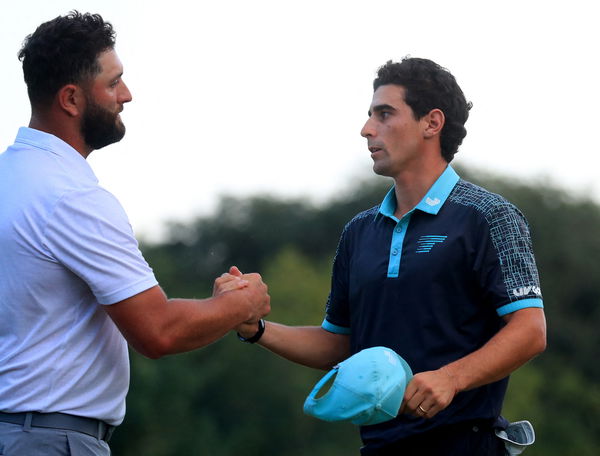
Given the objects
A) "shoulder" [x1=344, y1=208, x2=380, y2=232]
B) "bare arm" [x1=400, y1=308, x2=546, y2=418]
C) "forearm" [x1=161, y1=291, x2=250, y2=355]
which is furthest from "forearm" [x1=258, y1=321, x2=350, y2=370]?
"bare arm" [x1=400, y1=308, x2=546, y2=418]

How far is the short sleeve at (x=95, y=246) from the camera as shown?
4.37 meters

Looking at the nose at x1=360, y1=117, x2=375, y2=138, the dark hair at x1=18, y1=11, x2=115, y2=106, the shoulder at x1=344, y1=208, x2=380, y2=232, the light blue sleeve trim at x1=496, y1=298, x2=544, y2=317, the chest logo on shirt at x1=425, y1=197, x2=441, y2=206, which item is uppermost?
the dark hair at x1=18, y1=11, x2=115, y2=106

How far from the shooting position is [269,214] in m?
69.2

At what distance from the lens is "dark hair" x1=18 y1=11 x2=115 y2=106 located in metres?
4.71

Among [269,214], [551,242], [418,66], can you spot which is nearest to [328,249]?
[269,214]

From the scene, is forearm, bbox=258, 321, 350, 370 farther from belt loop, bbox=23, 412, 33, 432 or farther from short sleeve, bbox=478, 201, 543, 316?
belt loop, bbox=23, 412, 33, 432

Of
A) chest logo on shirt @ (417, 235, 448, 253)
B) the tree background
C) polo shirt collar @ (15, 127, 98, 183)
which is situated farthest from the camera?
the tree background

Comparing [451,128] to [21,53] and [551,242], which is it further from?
[551,242]

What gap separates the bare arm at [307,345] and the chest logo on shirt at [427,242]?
0.88 metres

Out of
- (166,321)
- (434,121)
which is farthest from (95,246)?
(434,121)

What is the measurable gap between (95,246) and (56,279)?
0.23 metres

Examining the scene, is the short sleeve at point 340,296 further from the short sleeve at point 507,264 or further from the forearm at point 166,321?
the forearm at point 166,321

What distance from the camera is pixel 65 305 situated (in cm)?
445

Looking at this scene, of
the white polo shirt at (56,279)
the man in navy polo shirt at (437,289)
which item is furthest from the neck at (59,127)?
the man in navy polo shirt at (437,289)
